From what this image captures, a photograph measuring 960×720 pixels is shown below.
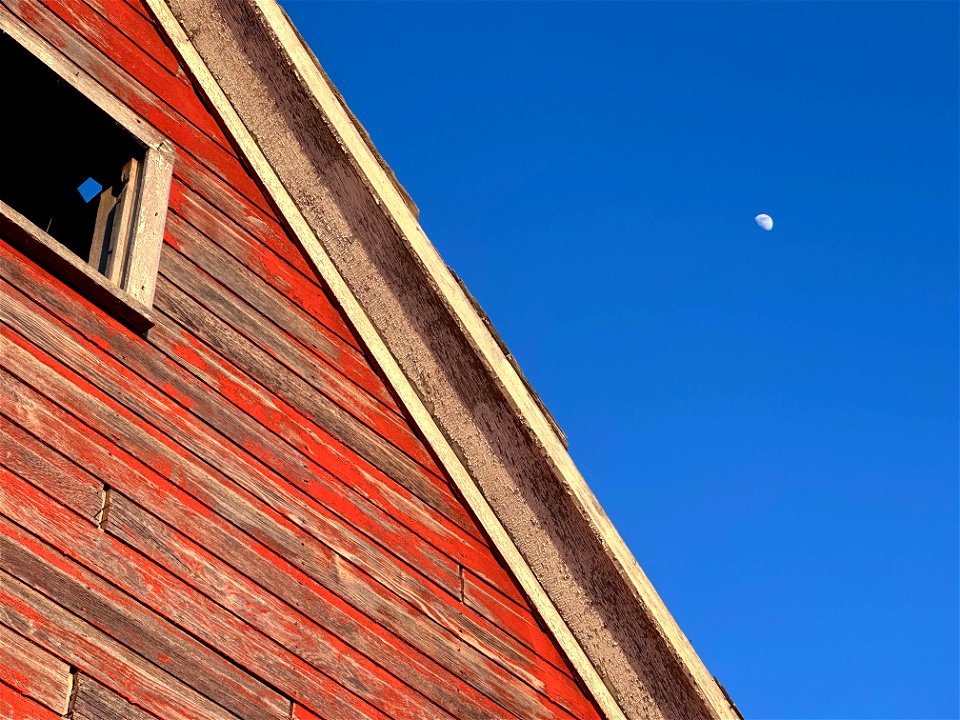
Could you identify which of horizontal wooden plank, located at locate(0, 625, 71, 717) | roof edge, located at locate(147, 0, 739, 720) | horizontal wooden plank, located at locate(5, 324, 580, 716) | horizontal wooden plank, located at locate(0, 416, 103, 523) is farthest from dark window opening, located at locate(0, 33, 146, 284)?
horizontal wooden plank, located at locate(0, 625, 71, 717)

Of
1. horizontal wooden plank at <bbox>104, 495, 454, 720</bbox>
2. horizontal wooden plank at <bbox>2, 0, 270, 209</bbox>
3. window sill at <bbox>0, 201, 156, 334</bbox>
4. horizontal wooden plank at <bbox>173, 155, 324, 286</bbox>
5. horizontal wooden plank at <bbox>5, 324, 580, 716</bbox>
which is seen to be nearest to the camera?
horizontal wooden plank at <bbox>104, 495, 454, 720</bbox>

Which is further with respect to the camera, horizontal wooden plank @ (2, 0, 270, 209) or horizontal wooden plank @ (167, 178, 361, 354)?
horizontal wooden plank @ (167, 178, 361, 354)

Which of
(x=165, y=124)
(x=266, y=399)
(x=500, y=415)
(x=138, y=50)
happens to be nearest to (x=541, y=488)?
(x=500, y=415)

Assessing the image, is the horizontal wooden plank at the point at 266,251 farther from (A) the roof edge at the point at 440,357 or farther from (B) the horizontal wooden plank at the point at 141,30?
(B) the horizontal wooden plank at the point at 141,30

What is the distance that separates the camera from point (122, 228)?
470cm

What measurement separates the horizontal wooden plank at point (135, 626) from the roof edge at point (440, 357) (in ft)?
5.19

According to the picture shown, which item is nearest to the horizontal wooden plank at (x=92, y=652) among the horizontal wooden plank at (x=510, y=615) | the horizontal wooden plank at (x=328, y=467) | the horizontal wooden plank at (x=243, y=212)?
the horizontal wooden plank at (x=328, y=467)

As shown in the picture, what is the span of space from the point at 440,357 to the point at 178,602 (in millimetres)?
1892

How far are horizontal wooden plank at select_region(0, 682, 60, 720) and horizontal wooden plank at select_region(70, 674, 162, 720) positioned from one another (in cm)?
9

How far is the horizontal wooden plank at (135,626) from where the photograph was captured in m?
3.55

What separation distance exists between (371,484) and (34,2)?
7.54ft

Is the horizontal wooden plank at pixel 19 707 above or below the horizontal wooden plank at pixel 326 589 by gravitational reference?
below

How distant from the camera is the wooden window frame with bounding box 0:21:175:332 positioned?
13.5 ft

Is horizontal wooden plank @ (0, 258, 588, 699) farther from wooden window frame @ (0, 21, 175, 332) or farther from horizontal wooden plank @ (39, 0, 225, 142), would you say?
horizontal wooden plank @ (39, 0, 225, 142)
